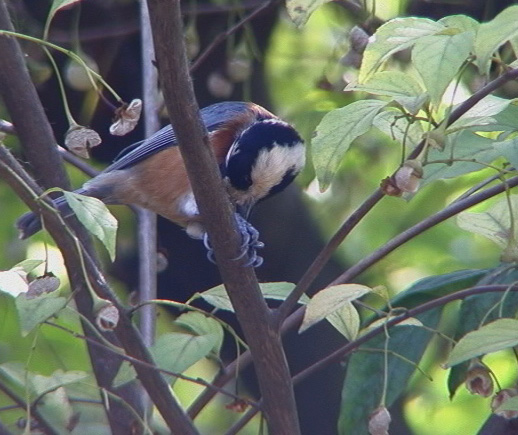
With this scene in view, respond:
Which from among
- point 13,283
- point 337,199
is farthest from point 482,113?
point 337,199

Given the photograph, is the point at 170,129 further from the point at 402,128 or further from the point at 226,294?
the point at 402,128

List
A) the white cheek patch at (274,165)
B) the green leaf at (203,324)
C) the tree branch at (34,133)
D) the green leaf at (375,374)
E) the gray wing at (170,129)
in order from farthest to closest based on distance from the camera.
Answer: the gray wing at (170,129) → the white cheek patch at (274,165) → the tree branch at (34,133) → the green leaf at (375,374) → the green leaf at (203,324)

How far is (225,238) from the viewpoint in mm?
1295

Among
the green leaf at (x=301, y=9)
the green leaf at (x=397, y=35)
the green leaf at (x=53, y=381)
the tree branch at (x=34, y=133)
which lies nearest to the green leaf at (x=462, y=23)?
the green leaf at (x=397, y=35)

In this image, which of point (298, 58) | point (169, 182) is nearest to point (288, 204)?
point (169, 182)

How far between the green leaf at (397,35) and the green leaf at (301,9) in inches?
3.6

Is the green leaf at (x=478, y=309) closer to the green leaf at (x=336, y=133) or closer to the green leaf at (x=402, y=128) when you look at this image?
the green leaf at (x=402, y=128)

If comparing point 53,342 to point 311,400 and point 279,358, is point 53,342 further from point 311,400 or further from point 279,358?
point 279,358

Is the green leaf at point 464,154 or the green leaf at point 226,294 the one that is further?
the green leaf at point 226,294

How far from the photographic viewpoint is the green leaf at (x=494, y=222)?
4.01 feet

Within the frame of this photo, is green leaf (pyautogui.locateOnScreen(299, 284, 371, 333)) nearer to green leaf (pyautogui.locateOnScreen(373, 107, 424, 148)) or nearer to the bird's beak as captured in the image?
green leaf (pyautogui.locateOnScreen(373, 107, 424, 148))

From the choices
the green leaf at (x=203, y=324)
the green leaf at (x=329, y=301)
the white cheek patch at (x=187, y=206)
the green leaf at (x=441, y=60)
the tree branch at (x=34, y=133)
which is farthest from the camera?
the white cheek patch at (x=187, y=206)

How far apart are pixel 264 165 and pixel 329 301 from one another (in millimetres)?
1021

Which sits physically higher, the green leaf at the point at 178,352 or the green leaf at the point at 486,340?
the green leaf at the point at 486,340
